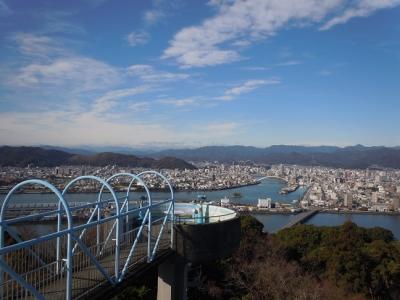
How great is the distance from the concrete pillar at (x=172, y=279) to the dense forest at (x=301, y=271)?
1489mm

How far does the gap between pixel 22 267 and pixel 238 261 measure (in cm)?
796

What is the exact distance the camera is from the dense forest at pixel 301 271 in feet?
30.1

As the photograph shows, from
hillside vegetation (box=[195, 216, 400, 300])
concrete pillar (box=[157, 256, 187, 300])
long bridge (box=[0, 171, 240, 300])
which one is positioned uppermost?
long bridge (box=[0, 171, 240, 300])

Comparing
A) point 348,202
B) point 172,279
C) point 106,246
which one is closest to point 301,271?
point 172,279

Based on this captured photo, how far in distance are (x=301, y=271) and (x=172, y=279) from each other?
7438 millimetres

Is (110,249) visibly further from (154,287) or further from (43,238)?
(154,287)

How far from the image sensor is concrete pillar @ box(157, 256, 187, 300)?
594 centimetres

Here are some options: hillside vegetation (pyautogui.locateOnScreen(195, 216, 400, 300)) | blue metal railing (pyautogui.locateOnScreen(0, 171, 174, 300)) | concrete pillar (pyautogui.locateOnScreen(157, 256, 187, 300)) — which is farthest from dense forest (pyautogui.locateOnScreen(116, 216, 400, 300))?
blue metal railing (pyautogui.locateOnScreen(0, 171, 174, 300))

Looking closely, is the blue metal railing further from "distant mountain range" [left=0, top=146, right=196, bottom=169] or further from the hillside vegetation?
"distant mountain range" [left=0, top=146, right=196, bottom=169]

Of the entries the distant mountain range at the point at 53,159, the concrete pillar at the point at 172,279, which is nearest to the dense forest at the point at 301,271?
the concrete pillar at the point at 172,279

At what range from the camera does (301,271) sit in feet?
40.8

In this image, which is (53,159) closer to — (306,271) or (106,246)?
(306,271)

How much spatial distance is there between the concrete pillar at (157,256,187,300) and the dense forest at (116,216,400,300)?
1.49 m

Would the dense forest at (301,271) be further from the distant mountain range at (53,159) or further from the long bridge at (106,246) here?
the distant mountain range at (53,159)
